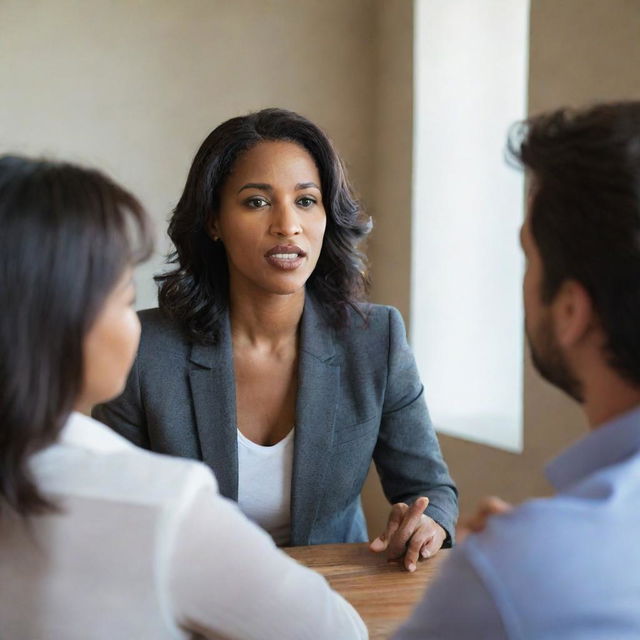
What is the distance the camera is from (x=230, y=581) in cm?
87

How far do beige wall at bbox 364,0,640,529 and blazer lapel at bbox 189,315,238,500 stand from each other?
1302 mm

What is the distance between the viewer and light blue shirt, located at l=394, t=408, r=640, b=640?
0.75 m

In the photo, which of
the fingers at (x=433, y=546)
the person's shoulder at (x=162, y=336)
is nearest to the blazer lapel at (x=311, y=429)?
the person's shoulder at (x=162, y=336)

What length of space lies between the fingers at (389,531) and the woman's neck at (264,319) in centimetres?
64

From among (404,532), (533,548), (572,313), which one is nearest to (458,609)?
(533,548)

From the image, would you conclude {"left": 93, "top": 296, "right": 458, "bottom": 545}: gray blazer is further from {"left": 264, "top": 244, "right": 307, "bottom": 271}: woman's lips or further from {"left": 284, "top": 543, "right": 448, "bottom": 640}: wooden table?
{"left": 284, "top": 543, "right": 448, "bottom": 640}: wooden table

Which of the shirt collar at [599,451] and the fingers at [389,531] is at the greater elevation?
the shirt collar at [599,451]

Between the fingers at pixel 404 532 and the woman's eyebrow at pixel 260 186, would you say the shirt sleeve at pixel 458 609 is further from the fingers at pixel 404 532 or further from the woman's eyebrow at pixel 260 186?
the woman's eyebrow at pixel 260 186

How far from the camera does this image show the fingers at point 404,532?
5.23 feet

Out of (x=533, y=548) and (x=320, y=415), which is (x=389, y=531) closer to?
(x=320, y=415)

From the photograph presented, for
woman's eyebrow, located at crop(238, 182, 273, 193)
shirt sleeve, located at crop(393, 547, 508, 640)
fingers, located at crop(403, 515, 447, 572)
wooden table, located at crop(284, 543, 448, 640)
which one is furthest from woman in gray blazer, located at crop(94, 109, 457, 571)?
shirt sleeve, located at crop(393, 547, 508, 640)

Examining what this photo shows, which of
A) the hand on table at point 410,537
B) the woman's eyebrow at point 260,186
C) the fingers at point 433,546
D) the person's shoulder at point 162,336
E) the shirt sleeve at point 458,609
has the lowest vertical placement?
the fingers at point 433,546

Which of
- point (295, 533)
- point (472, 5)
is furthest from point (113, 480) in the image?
point (472, 5)

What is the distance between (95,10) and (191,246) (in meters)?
2.34
